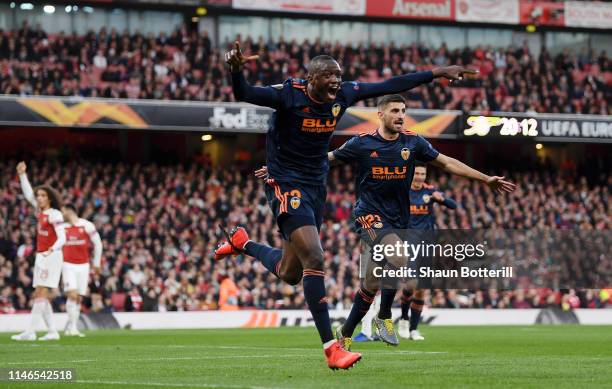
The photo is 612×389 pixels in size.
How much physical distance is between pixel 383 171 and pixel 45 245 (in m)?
6.89

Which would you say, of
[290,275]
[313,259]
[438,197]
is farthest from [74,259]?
[313,259]

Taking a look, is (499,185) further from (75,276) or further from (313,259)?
(75,276)

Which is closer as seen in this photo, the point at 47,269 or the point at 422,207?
the point at 422,207

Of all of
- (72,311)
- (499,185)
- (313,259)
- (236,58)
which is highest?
(236,58)

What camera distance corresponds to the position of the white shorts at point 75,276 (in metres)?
20.5

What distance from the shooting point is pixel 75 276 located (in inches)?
813

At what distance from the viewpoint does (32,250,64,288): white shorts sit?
59.1ft

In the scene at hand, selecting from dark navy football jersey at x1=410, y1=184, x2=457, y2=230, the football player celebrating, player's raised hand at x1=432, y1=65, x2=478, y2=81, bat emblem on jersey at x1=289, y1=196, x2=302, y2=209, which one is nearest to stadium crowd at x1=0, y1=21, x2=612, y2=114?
dark navy football jersey at x1=410, y1=184, x2=457, y2=230

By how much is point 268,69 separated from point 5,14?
9.86m

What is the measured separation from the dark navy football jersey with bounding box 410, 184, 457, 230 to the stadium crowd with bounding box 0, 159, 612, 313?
412 inches

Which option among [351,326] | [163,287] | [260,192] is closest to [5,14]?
[260,192]
